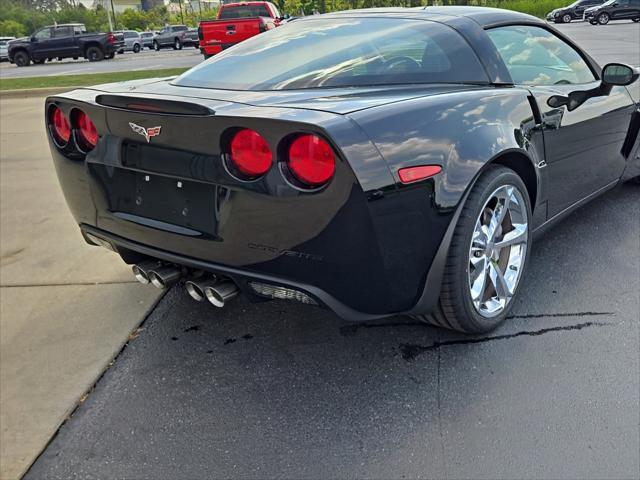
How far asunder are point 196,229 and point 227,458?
870mm

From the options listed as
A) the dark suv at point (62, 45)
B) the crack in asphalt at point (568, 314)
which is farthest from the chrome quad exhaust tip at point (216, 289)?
the dark suv at point (62, 45)

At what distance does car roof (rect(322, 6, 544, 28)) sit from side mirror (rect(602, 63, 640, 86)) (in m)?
0.54

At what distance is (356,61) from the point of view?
9.37 feet

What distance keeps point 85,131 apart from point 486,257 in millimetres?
1908

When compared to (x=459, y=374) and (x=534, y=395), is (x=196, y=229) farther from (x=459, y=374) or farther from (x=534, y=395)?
(x=534, y=395)

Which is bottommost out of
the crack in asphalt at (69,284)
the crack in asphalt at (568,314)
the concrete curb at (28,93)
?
the crack in asphalt at (568,314)

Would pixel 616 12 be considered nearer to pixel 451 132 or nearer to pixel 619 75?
pixel 619 75

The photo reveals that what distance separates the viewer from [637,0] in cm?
3362

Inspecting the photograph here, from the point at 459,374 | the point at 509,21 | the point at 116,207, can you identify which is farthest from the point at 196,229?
the point at 509,21

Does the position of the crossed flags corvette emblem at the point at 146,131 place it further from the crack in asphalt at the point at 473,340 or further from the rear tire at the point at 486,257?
the crack in asphalt at the point at 473,340

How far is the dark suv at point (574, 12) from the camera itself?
1474 inches

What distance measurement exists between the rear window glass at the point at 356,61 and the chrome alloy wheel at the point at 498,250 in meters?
0.62

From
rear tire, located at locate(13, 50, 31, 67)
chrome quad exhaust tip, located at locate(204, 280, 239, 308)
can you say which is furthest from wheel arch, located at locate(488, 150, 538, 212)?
rear tire, located at locate(13, 50, 31, 67)

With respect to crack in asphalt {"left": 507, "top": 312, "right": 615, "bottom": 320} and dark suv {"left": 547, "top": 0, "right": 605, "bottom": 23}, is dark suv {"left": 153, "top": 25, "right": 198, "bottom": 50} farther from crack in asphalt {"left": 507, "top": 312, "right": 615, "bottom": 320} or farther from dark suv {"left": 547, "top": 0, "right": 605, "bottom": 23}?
crack in asphalt {"left": 507, "top": 312, "right": 615, "bottom": 320}
